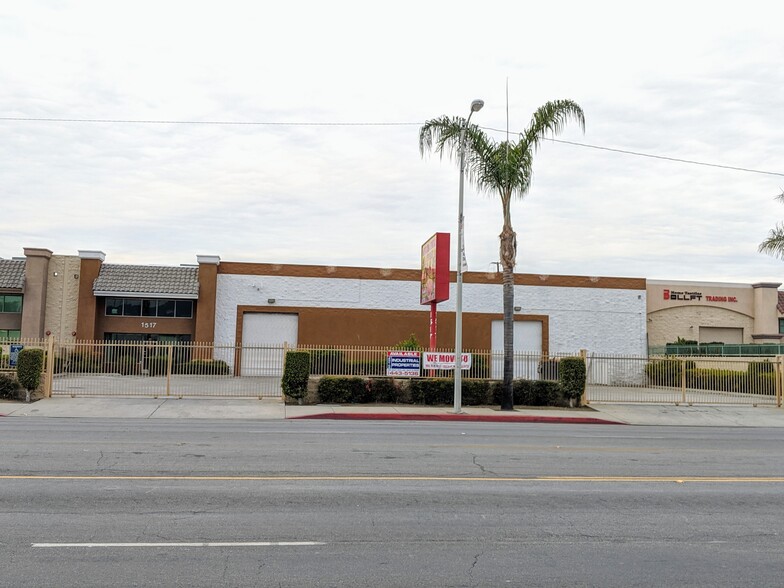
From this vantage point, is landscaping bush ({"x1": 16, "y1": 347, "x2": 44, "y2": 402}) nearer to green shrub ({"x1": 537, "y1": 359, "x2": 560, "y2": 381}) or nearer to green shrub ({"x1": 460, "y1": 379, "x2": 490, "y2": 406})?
green shrub ({"x1": 460, "y1": 379, "x2": 490, "y2": 406})

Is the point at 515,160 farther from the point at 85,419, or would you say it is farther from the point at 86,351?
the point at 86,351

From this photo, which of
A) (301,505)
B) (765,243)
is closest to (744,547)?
(301,505)

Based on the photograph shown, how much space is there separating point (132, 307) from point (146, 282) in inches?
66.9

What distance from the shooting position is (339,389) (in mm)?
24859

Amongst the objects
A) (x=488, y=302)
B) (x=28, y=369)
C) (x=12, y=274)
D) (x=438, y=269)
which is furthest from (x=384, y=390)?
(x=12, y=274)

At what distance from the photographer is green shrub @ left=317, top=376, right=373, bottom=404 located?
24.8 m

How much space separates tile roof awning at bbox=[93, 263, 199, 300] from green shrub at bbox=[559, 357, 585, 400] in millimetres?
22291

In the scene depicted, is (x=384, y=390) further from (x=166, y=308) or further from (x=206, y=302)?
(x=166, y=308)

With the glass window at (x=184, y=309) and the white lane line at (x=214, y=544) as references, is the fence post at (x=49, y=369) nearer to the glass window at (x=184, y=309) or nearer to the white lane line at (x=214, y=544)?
the glass window at (x=184, y=309)

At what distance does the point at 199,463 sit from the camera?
11555 millimetres

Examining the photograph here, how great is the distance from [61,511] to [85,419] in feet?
41.3

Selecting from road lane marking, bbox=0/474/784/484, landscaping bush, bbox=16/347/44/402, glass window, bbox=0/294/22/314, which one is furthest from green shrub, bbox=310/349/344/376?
glass window, bbox=0/294/22/314

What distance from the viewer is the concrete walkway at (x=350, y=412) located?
21.6 metres

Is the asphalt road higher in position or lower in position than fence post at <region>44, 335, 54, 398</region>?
lower
